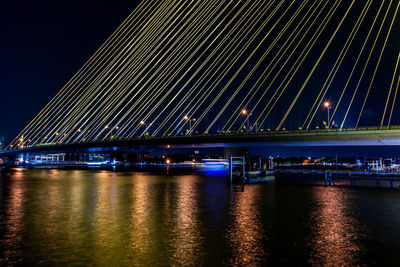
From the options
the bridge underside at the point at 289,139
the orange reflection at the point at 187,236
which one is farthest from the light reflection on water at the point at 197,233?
the bridge underside at the point at 289,139

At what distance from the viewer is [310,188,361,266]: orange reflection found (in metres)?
7.36

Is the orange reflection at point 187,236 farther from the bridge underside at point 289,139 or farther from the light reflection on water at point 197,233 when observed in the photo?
the bridge underside at point 289,139

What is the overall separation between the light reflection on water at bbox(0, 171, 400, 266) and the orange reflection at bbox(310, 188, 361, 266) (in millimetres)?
23

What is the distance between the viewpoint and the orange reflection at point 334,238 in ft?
24.1

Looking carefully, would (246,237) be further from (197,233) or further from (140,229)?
(140,229)

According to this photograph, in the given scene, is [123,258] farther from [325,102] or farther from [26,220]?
[325,102]

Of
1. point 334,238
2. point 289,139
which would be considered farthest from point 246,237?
point 289,139

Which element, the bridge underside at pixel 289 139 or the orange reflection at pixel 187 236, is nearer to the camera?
the orange reflection at pixel 187 236

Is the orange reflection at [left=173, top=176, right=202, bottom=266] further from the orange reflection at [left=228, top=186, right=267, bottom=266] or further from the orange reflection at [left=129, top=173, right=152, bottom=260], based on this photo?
the orange reflection at [left=228, top=186, right=267, bottom=266]

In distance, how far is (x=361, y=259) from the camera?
7.39m

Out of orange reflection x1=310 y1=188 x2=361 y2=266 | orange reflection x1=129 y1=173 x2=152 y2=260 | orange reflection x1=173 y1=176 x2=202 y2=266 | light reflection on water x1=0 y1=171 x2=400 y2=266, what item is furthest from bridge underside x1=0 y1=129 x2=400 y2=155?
orange reflection x1=129 y1=173 x2=152 y2=260

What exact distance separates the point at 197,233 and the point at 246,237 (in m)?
1.45

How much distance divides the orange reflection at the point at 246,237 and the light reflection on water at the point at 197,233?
2 cm

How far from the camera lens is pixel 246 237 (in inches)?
367
